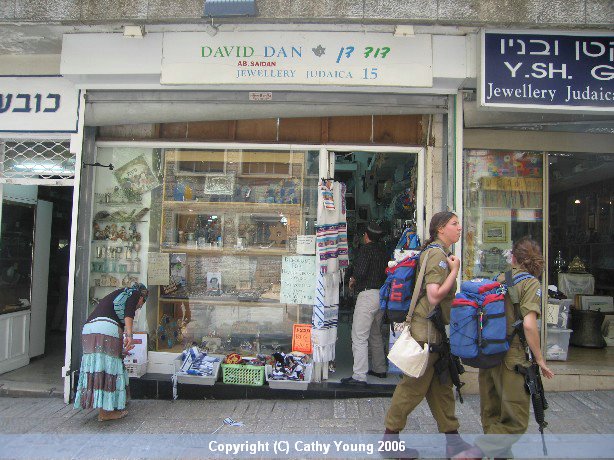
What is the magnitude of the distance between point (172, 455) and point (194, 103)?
3.51 m

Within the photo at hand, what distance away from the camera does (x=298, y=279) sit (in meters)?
5.90

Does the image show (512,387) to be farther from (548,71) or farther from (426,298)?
(548,71)

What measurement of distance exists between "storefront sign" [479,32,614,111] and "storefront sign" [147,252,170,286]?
12.8 ft

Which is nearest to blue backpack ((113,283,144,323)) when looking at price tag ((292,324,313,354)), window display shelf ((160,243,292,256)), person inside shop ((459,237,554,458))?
window display shelf ((160,243,292,256))

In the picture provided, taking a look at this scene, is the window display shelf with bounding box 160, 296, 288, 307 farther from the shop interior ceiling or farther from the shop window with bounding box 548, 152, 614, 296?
the shop window with bounding box 548, 152, 614, 296

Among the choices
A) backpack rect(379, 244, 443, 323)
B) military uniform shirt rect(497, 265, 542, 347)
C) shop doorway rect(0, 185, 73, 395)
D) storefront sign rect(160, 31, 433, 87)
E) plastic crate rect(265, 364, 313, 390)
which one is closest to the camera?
military uniform shirt rect(497, 265, 542, 347)

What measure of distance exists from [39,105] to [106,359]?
116 inches

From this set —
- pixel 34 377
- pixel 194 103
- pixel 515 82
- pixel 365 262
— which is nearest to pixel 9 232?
pixel 34 377

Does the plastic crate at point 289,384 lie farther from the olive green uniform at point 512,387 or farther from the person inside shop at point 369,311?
the olive green uniform at point 512,387

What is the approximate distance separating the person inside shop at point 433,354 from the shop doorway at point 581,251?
2.83m

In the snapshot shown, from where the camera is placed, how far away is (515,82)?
4.98 metres

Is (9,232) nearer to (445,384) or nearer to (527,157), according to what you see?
(445,384)

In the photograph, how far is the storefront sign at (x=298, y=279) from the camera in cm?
586

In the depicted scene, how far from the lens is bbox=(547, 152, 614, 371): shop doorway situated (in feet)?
20.3
